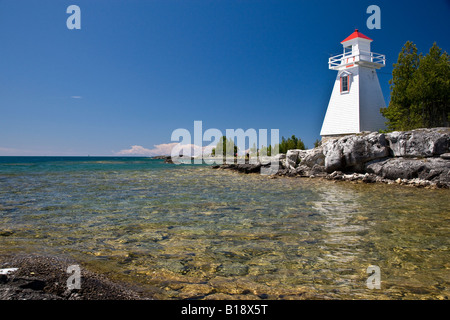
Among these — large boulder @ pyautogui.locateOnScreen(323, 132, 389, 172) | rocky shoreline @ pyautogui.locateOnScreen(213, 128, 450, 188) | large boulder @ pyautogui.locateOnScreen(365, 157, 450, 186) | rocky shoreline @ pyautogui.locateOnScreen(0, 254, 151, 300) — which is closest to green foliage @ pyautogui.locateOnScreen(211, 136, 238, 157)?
rocky shoreline @ pyautogui.locateOnScreen(213, 128, 450, 188)

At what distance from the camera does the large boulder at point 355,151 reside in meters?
23.8

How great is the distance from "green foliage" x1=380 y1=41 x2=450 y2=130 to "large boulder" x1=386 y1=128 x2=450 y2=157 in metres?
6.99

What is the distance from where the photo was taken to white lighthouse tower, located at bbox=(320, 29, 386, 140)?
105ft

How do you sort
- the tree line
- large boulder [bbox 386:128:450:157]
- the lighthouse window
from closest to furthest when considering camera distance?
large boulder [bbox 386:128:450:157], the lighthouse window, the tree line

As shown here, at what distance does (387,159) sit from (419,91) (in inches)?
449

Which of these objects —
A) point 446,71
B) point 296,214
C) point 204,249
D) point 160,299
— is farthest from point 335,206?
point 446,71

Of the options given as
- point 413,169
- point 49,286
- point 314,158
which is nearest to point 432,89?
point 413,169

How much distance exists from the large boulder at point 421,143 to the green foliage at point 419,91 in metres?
6.99

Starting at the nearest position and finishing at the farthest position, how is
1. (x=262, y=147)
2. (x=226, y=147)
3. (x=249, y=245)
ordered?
(x=249, y=245)
(x=262, y=147)
(x=226, y=147)

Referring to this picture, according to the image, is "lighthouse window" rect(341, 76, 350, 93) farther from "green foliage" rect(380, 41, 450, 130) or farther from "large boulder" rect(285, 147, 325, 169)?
"large boulder" rect(285, 147, 325, 169)

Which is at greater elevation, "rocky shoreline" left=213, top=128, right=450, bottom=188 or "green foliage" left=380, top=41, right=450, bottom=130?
"green foliage" left=380, top=41, right=450, bottom=130

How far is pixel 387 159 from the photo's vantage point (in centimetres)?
2320

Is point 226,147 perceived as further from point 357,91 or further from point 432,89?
point 432,89
